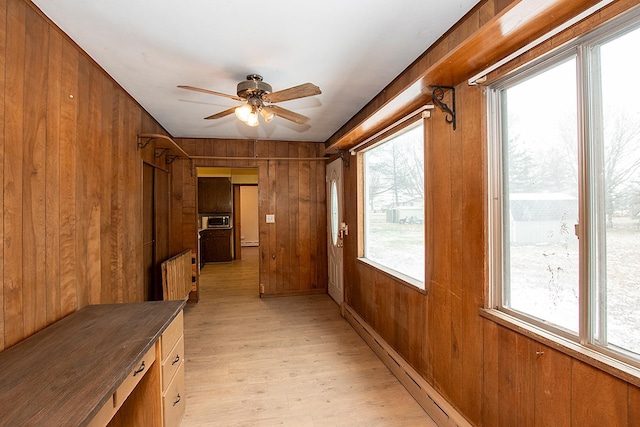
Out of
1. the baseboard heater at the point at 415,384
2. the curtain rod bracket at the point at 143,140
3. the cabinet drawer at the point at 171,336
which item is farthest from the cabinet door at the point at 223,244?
the cabinet drawer at the point at 171,336

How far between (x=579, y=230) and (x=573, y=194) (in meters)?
0.15

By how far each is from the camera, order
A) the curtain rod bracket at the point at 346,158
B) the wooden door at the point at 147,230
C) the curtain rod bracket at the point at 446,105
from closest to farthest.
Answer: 1. the curtain rod bracket at the point at 446,105
2. the wooden door at the point at 147,230
3. the curtain rod bracket at the point at 346,158

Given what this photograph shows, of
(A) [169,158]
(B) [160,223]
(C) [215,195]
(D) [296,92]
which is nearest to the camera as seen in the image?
(D) [296,92]

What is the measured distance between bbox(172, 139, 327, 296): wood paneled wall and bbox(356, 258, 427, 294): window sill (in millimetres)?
1746

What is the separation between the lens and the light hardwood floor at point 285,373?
195cm

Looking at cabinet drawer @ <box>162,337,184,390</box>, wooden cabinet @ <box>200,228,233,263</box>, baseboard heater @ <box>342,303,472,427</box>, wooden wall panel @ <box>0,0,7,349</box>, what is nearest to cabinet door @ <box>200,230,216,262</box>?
wooden cabinet @ <box>200,228,233,263</box>

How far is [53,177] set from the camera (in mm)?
1622

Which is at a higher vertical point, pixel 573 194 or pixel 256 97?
pixel 256 97

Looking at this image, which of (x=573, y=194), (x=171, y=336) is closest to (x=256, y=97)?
(x=171, y=336)

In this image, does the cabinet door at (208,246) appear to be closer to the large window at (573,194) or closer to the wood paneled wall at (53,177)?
the wood paneled wall at (53,177)

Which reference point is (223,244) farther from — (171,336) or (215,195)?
(171,336)

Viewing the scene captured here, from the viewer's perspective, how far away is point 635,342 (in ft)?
3.28

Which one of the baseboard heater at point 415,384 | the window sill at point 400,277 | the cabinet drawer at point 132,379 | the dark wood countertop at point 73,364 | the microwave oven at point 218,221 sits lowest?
the baseboard heater at point 415,384

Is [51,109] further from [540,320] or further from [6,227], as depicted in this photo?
[540,320]
